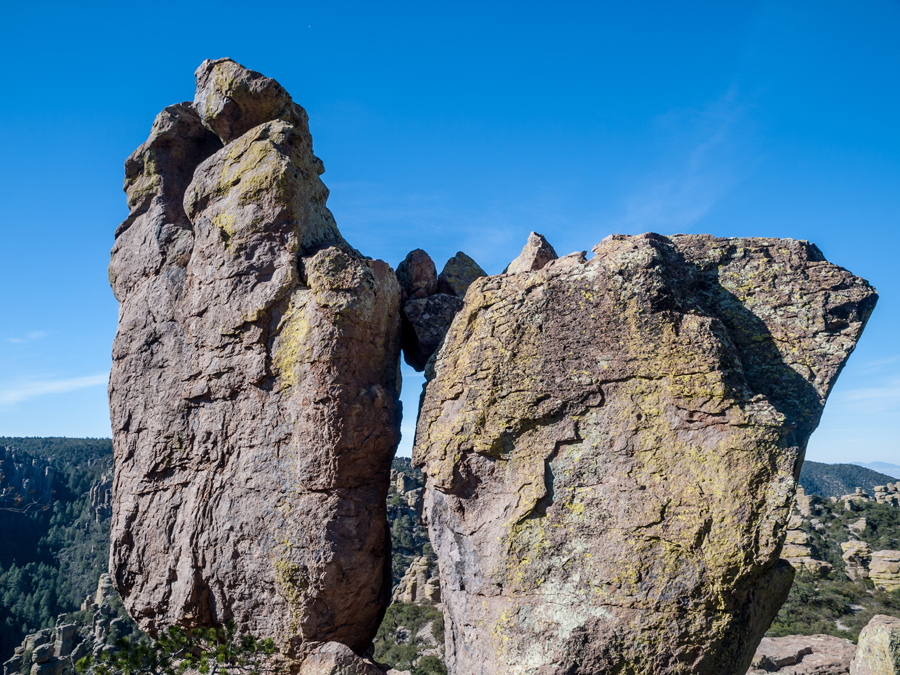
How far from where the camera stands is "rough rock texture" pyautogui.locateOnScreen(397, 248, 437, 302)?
532 inches

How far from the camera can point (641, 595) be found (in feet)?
25.7

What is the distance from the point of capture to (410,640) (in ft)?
104

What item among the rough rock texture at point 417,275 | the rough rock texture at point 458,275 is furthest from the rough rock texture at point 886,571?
the rough rock texture at point 417,275

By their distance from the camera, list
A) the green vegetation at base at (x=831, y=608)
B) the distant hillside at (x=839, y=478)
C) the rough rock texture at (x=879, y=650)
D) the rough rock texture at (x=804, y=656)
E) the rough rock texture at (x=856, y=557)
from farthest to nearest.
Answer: the distant hillside at (x=839, y=478) < the rough rock texture at (x=856, y=557) < the green vegetation at base at (x=831, y=608) < the rough rock texture at (x=804, y=656) < the rough rock texture at (x=879, y=650)

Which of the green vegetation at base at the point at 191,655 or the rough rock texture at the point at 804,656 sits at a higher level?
the green vegetation at base at the point at 191,655

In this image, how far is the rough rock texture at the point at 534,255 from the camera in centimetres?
1152

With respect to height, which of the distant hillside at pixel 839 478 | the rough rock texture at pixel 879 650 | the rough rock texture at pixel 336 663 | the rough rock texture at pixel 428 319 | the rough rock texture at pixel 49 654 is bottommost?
the rough rock texture at pixel 49 654

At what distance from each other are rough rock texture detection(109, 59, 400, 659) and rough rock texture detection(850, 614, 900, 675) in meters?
11.4

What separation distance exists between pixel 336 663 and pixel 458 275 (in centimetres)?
847

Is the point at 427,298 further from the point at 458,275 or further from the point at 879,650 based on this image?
the point at 879,650

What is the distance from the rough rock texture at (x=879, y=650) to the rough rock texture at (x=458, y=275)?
486 inches

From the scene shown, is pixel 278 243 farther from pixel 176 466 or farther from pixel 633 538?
pixel 633 538

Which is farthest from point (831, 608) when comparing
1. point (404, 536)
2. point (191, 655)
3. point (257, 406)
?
point (404, 536)

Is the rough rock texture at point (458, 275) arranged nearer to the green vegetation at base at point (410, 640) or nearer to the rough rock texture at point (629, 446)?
the rough rock texture at point (629, 446)
